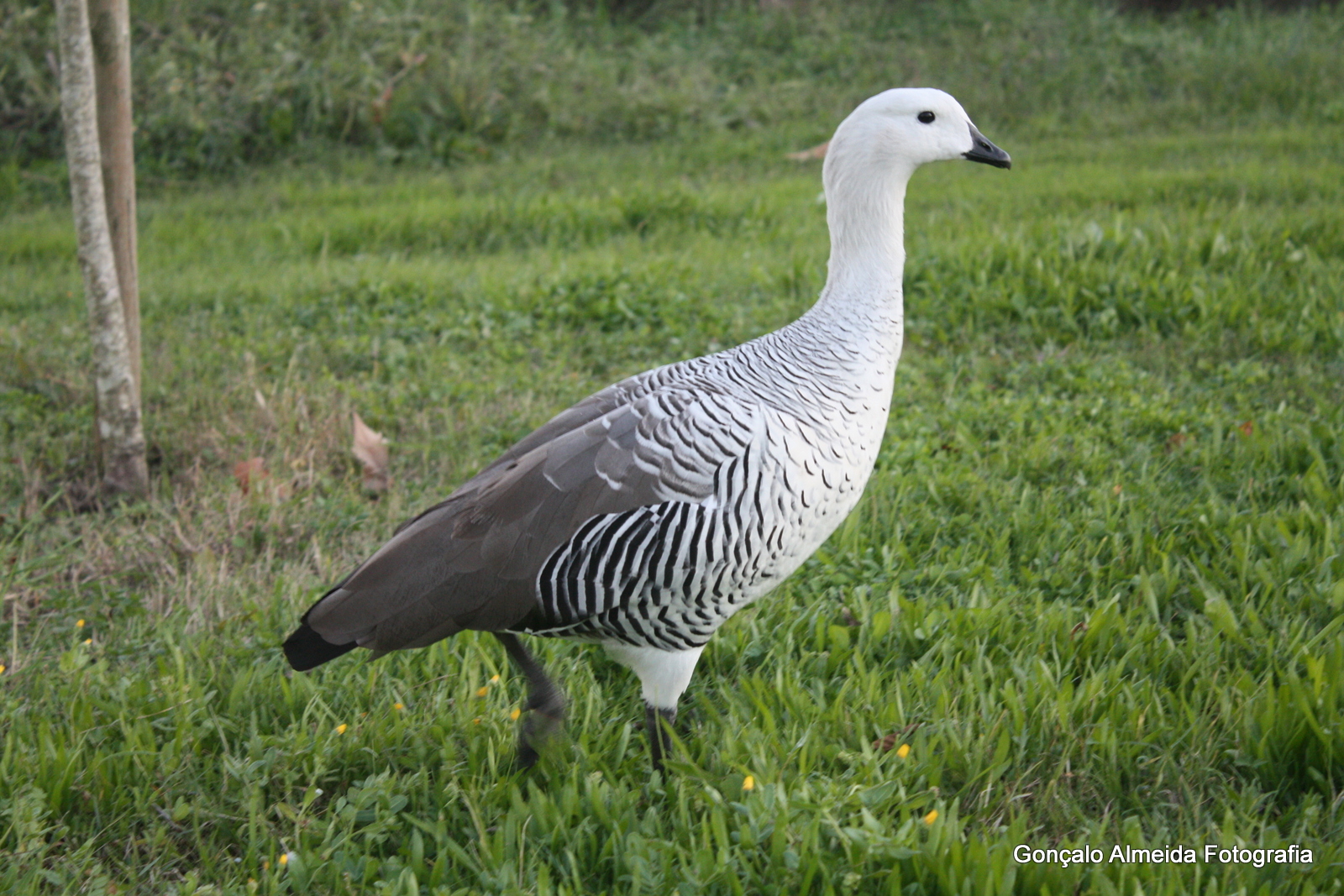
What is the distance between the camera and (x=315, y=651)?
2771 millimetres

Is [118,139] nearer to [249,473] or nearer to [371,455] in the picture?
[249,473]

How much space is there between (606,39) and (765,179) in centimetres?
362

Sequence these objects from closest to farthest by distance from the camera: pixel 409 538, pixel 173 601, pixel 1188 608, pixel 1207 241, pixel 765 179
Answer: pixel 409 538 < pixel 1188 608 < pixel 173 601 < pixel 1207 241 < pixel 765 179

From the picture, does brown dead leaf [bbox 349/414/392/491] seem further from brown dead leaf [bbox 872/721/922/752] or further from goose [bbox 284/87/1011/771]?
brown dead leaf [bbox 872/721/922/752]

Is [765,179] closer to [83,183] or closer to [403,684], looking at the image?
[83,183]

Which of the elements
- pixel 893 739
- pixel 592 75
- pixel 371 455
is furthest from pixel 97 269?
pixel 592 75

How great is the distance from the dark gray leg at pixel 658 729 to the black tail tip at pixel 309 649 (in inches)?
31.6

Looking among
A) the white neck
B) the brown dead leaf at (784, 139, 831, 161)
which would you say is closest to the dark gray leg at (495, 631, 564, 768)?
the white neck

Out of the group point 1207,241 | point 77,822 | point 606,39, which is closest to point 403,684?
point 77,822

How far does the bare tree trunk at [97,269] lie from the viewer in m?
3.94

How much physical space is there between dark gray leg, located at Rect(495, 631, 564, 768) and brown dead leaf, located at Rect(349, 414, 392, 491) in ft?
5.62

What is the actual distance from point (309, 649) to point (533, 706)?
612 mm

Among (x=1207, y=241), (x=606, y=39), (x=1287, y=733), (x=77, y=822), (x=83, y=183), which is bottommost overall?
(x=77, y=822)

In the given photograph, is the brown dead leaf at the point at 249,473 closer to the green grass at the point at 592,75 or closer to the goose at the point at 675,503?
the goose at the point at 675,503
